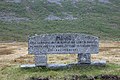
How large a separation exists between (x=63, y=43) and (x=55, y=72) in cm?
317

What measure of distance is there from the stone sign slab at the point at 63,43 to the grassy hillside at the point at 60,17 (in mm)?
58367

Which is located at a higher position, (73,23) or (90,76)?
(90,76)

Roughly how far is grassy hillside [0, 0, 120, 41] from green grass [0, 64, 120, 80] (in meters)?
59.3

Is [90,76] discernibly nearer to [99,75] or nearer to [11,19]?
[99,75]

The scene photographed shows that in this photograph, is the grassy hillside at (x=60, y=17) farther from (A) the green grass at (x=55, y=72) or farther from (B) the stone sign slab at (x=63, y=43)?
(A) the green grass at (x=55, y=72)

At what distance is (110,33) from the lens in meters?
104

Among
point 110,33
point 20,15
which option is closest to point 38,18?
point 20,15

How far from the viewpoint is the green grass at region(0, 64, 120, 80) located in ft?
92.9

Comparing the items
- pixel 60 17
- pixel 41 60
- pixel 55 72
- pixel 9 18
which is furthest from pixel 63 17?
pixel 55 72

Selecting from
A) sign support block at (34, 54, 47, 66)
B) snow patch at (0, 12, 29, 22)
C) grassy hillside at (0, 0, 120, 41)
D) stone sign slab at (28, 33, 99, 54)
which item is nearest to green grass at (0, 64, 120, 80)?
sign support block at (34, 54, 47, 66)

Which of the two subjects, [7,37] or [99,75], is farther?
[7,37]


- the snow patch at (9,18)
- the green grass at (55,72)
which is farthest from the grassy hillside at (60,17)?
the green grass at (55,72)

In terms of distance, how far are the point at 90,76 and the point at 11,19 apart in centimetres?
8886

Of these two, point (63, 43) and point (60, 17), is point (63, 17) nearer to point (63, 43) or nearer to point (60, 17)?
point (60, 17)
